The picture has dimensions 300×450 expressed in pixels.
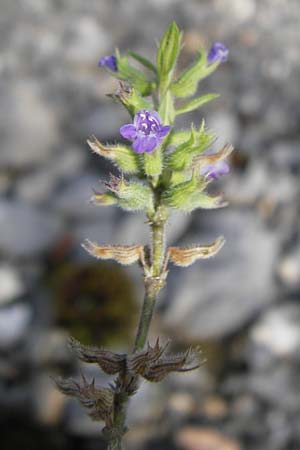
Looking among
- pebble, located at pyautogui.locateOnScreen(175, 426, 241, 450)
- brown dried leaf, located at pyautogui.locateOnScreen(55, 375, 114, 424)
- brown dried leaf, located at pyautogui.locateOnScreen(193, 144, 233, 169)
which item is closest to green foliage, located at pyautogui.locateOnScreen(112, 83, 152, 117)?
brown dried leaf, located at pyautogui.locateOnScreen(193, 144, 233, 169)

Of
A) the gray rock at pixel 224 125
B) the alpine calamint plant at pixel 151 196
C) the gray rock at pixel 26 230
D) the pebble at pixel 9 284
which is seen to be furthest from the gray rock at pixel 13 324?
the alpine calamint plant at pixel 151 196

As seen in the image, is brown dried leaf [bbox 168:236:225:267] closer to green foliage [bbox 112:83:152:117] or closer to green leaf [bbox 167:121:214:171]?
green leaf [bbox 167:121:214:171]

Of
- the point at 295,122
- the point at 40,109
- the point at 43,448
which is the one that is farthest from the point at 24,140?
the point at 43,448

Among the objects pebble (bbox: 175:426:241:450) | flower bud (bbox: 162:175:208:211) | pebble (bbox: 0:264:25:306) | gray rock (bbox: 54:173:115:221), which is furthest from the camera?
gray rock (bbox: 54:173:115:221)

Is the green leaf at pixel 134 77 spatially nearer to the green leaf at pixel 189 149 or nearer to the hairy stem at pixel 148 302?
the green leaf at pixel 189 149

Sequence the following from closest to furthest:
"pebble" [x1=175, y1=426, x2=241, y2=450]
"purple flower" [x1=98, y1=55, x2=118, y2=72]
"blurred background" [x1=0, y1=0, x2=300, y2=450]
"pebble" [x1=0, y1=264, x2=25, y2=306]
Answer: "purple flower" [x1=98, y1=55, x2=118, y2=72] < "pebble" [x1=175, y1=426, x2=241, y2=450] < "blurred background" [x1=0, y1=0, x2=300, y2=450] < "pebble" [x1=0, y1=264, x2=25, y2=306]

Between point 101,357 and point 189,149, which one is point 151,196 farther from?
point 101,357

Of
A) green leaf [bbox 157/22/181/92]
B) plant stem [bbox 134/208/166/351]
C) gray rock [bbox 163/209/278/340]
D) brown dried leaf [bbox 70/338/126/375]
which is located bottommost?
brown dried leaf [bbox 70/338/126/375]

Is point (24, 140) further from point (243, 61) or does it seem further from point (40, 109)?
point (243, 61)

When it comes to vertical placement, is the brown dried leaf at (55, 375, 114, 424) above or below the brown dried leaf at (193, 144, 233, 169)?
below
